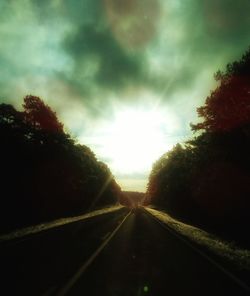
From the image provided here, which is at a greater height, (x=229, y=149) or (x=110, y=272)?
(x=229, y=149)

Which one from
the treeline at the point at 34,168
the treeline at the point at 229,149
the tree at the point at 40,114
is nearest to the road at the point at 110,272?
the treeline at the point at 34,168

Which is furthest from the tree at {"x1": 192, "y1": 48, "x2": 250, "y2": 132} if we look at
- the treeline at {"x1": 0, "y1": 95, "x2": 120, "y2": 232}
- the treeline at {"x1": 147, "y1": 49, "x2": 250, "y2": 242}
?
the treeline at {"x1": 0, "y1": 95, "x2": 120, "y2": 232}

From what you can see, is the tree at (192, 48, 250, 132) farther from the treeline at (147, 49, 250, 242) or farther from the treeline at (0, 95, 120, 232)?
the treeline at (0, 95, 120, 232)

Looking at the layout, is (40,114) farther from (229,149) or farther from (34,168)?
(229,149)

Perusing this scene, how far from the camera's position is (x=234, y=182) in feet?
107

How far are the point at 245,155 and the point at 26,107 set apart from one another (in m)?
32.8

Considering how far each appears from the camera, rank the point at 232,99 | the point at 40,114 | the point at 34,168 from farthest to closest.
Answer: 1. the point at 40,114
2. the point at 34,168
3. the point at 232,99

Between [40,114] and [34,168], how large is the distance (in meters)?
16.8

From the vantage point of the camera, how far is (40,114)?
53.0 m

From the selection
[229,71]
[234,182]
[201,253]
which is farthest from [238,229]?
[201,253]

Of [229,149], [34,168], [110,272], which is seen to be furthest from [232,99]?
[110,272]

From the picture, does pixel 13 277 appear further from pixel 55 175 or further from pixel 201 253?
pixel 55 175

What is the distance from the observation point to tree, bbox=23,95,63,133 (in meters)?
51.8

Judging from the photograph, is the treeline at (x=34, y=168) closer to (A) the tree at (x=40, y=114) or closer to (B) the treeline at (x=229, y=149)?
(A) the tree at (x=40, y=114)
